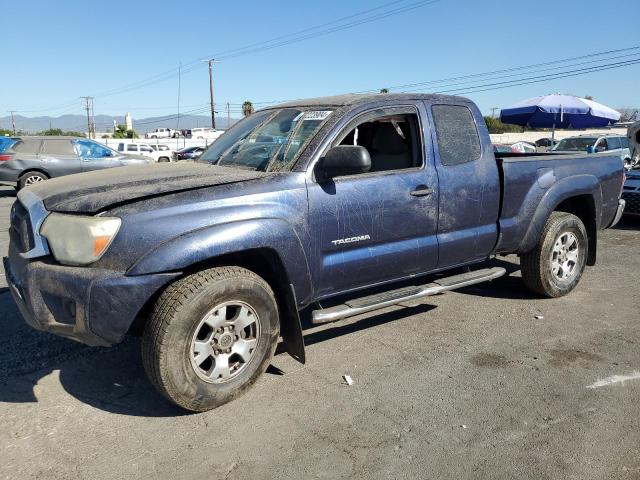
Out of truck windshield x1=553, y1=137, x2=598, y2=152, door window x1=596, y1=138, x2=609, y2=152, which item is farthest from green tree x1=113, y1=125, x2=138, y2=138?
door window x1=596, y1=138, x2=609, y2=152

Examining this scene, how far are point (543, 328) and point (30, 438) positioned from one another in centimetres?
386

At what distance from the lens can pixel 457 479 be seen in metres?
2.54

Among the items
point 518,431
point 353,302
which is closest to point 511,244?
point 353,302

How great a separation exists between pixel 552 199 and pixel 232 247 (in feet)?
10.8

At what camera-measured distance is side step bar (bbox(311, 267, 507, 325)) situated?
3.57 m

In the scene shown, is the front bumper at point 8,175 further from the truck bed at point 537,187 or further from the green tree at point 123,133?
the green tree at point 123,133

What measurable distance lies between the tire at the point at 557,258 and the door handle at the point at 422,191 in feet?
5.28

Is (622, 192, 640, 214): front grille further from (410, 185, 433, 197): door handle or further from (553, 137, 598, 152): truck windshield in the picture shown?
(553, 137, 598, 152): truck windshield

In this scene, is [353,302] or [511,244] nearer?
[353,302]

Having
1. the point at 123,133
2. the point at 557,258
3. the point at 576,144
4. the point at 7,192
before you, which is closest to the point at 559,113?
the point at 576,144

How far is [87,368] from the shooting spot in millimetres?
3738

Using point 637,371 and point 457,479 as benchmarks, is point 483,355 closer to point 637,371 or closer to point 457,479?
point 637,371

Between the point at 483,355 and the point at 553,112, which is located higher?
the point at 553,112

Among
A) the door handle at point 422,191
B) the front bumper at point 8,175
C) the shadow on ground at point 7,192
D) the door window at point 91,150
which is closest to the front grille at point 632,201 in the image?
the door handle at point 422,191
